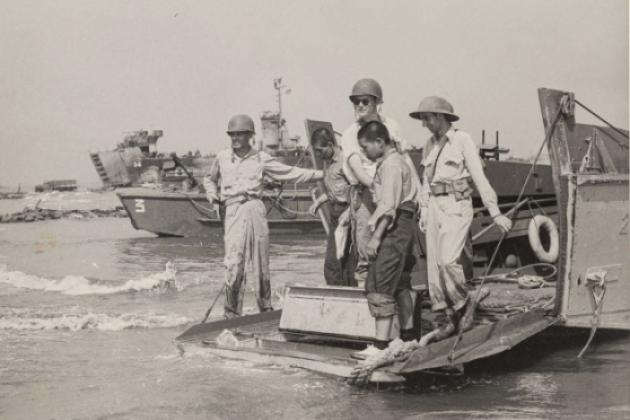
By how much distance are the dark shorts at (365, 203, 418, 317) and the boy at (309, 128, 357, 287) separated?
150 cm

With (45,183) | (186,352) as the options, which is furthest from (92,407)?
(45,183)

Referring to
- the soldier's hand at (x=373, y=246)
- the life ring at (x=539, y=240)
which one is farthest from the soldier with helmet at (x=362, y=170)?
Answer: the life ring at (x=539, y=240)

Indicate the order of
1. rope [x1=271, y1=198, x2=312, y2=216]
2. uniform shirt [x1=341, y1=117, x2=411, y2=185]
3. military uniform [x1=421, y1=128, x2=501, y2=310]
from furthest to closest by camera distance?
rope [x1=271, y1=198, x2=312, y2=216], uniform shirt [x1=341, y1=117, x2=411, y2=185], military uniform [x1=421, y1=128, x2=501, y2=310]

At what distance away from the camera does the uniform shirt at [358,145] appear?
5426 mm

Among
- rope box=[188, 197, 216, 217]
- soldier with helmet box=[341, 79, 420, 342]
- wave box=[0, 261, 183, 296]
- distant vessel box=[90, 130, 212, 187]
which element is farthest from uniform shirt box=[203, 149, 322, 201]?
distant vessel box=[90, 130, 212, 187]

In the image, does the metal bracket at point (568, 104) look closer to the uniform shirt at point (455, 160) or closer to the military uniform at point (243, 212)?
the uniform shirt at point (455, 160)

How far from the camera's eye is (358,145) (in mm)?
5551

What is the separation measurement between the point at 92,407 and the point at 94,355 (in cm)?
179

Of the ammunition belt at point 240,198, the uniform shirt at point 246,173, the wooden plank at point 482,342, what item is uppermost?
the uniform shirt at point 246,173

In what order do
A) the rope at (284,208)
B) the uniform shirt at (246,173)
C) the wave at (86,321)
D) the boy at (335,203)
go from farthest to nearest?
1. the rope at (284,208)
2. the wave at (86,321)
3. the uniform shirt at (246,173)
4. the boy at (335,203)

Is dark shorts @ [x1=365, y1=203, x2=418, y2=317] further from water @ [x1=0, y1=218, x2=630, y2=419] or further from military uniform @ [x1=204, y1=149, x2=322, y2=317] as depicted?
military uniform @ [x1=204, y1=149, x2=322, y2=317]

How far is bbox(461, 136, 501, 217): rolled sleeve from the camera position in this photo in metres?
4.89

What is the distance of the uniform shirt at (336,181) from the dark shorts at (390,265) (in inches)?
64.2

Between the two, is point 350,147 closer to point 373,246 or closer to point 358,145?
point 358,145
